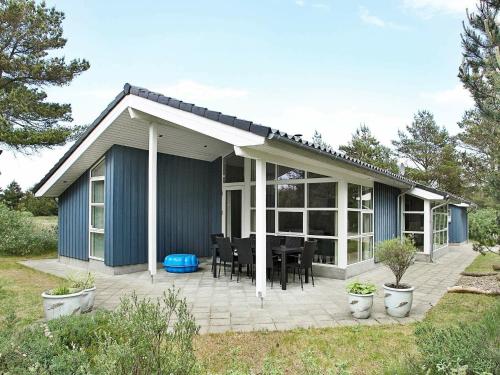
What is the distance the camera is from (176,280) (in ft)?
24.8

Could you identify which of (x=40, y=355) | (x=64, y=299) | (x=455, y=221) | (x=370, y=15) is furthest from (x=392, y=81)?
(x=40, y=355)

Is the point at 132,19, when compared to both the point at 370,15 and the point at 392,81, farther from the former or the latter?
the point at 392,81

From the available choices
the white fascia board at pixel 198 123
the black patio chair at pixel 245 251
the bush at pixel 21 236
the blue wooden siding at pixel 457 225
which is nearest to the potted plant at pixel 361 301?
the black patio chair at pixel 245 251

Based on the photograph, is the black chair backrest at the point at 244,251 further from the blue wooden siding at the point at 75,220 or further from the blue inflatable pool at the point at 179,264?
the blue wooden siding at the point at 75,220

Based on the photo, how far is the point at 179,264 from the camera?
27.3 ft

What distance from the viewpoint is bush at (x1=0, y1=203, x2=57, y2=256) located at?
11477 millimetres

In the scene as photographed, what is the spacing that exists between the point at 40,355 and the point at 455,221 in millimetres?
19012

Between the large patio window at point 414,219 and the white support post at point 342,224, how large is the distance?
5.10 metres

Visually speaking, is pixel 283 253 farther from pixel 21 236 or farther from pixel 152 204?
pixel 21 236

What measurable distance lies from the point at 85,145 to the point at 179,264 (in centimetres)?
358

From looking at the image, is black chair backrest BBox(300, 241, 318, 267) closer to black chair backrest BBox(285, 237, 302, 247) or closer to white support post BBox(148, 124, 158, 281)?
black chair backrest BBox(285, 237, 302, 247)

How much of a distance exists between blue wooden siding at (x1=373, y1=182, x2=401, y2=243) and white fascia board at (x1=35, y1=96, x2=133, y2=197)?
702 centimetres

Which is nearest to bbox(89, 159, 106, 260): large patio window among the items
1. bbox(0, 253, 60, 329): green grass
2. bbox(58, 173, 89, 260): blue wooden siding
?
bbox(58, 173, 89, 260): blue wooden siding

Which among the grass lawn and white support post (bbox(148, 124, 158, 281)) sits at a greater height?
white support post (bbox(148, 124, 158, 281))
